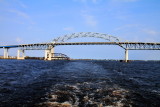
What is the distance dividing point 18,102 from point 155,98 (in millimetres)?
10181

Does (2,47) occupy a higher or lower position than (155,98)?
higher

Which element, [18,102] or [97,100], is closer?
[18,102]

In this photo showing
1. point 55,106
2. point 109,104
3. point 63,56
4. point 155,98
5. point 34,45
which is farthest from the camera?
point 63,56

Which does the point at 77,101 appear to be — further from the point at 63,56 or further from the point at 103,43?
the point at 63,56

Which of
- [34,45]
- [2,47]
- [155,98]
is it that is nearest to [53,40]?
[34,45]

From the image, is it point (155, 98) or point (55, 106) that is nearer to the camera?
point (55, 106)

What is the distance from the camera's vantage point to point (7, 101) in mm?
12359

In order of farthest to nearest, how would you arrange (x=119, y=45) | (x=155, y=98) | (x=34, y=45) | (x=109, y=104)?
(x=34, y=45)
(x=119, y=45)
(x=155, y=98)
(x=109, y=104)

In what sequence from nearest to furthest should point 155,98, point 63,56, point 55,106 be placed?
point 55,106 < point 155,98 < point 63,56

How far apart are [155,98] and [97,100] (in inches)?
193

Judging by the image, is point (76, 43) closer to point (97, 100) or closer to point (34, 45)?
point (34, 45)

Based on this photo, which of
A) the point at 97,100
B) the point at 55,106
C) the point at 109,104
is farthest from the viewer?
the point at 97,100

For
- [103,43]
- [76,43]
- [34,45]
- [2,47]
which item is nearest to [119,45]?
[103,43]

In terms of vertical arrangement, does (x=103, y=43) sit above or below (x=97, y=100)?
above
